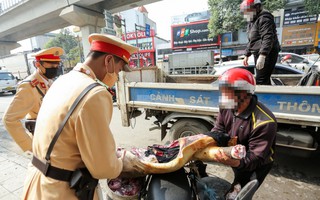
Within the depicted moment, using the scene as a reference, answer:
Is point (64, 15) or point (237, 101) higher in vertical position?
point (64, 15)

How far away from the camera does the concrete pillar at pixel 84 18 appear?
11.4 m

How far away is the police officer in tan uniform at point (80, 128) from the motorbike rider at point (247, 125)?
81 centimetres

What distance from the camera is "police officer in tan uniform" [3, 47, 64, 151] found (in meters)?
2.08

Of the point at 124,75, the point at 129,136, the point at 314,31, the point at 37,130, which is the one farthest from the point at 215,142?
the point at 314,31

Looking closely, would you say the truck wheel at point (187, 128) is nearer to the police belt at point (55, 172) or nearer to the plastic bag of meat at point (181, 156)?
the plastic bag of meat at point (181, 156)

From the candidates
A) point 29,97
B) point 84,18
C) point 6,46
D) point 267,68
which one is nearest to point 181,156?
point 29,97

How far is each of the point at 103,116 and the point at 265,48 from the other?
2951mm

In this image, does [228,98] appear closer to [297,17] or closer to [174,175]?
[174,175]

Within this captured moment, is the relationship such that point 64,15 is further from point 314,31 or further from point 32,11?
point 314,31

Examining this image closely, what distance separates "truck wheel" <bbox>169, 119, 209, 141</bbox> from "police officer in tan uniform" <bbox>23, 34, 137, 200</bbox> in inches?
92.6

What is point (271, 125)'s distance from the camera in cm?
142

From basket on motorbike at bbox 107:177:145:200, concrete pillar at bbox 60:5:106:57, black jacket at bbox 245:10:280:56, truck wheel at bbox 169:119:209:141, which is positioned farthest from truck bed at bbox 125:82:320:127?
concrete pillar at bbox 60:5:106:57

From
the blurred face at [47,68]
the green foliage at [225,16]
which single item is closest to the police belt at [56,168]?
the blurred face at [47,68]

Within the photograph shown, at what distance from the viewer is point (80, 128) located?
93cm
